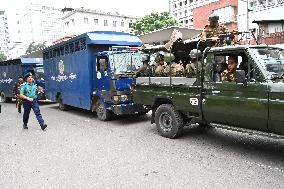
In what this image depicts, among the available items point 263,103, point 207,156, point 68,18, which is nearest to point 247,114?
point 263,103

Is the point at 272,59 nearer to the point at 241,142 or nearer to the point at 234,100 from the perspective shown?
the point at 234,100

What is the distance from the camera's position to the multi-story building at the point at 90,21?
6619 cm

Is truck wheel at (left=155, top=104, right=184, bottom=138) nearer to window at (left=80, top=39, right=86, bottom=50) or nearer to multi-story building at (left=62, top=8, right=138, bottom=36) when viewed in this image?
window at (left=80, top=39, right=86, bottom=50)

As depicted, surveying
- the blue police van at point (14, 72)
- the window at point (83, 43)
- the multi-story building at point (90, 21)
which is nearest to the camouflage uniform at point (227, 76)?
the window at point (83, 43)

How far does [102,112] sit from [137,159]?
183 inches

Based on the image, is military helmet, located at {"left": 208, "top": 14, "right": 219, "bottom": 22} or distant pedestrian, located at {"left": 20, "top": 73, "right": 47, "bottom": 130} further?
distant pedestrian, located at {"left": 20, "top": 73, "right": 47, "bottom": 130}

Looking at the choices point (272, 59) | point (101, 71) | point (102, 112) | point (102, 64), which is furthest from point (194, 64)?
point (102, 112)

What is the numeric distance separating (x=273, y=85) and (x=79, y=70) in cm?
772

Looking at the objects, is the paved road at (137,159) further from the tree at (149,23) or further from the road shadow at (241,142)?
the tree at (149,23)

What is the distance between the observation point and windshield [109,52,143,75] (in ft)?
32.0

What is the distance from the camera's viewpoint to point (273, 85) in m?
5.16

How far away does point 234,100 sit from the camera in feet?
19.0

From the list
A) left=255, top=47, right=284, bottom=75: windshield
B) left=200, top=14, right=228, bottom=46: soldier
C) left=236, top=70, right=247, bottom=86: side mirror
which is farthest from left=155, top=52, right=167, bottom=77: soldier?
left=255, top=47, right=284, bottom=75: windshield

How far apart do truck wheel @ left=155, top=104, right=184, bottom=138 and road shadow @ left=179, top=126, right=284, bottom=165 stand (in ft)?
1.07
